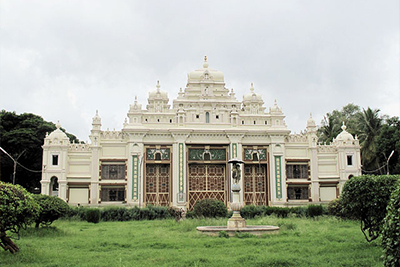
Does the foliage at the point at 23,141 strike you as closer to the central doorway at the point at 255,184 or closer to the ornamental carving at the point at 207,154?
the ornamental carving at the point at 207,154

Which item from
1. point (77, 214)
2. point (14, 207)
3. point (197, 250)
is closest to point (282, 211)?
point (77, 214)

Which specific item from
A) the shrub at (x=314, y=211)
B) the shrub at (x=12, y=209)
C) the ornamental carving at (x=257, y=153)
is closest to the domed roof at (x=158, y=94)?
the ornamental carving at (x=257, y=153)

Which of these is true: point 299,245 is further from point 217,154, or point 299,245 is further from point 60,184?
point 60,184

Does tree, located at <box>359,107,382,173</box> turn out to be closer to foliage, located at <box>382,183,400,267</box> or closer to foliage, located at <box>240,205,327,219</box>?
foliage, located at <box>240,205,327,219</box>

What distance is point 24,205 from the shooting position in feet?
44.0

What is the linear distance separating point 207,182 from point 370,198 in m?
24.8

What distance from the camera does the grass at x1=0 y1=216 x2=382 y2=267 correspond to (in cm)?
1244

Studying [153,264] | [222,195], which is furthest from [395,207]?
[222,195]

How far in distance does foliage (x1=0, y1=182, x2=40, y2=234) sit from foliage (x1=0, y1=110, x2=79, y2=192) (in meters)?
34.7

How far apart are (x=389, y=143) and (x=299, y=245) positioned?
33423 mm

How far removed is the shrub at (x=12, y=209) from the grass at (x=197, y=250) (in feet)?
2.54

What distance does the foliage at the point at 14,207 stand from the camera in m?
12.6

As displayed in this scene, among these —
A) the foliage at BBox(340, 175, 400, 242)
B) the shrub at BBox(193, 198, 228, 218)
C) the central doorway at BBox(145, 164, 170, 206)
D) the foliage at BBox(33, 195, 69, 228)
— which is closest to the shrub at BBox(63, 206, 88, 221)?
the shrub at BBox(193, 198, 228, 218)

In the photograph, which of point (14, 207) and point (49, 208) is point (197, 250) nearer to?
point (14, 207)
